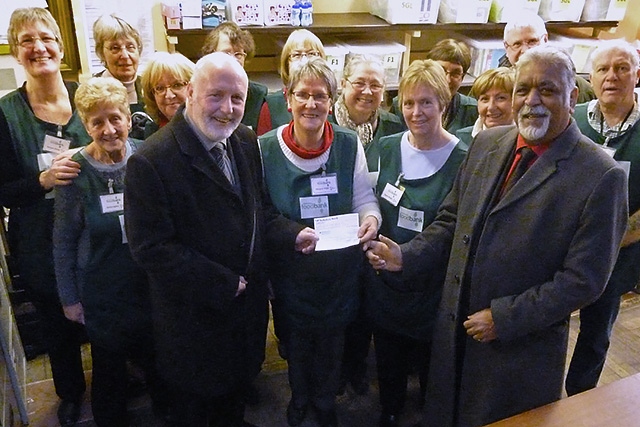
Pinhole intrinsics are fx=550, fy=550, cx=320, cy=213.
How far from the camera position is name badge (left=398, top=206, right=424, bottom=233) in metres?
1.95

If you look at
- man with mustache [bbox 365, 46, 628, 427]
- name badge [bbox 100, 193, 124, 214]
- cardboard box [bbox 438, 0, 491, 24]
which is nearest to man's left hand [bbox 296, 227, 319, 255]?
man with mustache [bbox 365, 46, 628, 427]

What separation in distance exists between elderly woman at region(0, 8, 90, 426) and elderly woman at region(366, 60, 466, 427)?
1.17 m

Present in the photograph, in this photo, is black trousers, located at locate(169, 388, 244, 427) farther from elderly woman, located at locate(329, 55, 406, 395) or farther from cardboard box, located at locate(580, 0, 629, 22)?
cardboard box, located at locate(580, 0, 629, 22)

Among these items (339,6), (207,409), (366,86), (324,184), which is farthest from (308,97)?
(339,6)

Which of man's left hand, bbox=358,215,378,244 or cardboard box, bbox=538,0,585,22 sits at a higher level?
cardboard box, bbox=538,0,585,22

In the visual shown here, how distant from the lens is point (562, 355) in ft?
5.48

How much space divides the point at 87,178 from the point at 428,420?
1457 millimetres

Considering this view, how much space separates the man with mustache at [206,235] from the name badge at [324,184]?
0.15 m

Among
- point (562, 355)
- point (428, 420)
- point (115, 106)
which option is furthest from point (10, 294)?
point (562, 355)

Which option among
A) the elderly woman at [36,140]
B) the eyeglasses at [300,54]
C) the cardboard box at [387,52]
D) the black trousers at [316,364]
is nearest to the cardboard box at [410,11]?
the cardboard box at [387,52]

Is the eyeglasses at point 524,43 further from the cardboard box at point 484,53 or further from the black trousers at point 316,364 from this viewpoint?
the black trousers at point 316,364

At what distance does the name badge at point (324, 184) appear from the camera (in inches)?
76.3

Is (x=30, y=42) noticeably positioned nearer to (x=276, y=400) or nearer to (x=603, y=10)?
(x=276, y=400)

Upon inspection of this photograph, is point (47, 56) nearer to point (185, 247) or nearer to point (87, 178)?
point (87, 178)
